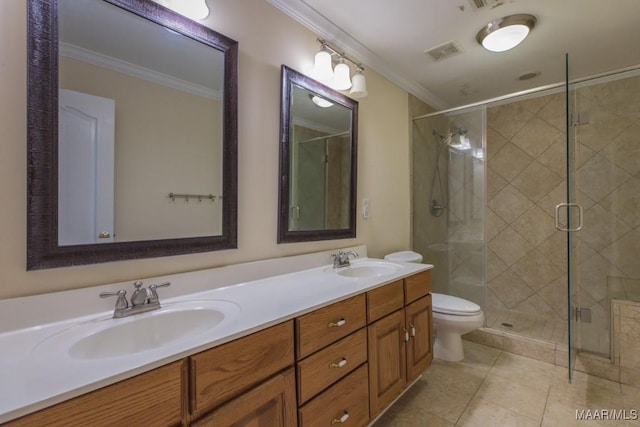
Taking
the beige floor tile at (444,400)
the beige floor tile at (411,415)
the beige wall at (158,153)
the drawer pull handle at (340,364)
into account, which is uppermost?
the beige wall at (158,153)

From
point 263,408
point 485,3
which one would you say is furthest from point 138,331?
point 485,3

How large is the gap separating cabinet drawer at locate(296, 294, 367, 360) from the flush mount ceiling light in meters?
1.82

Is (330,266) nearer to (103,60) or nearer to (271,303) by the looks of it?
(271,303)

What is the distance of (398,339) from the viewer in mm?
1518

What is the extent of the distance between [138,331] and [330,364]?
2.28ft

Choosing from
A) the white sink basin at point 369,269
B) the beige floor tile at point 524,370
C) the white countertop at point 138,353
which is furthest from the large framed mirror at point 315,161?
the beige floor tile at point 524,370

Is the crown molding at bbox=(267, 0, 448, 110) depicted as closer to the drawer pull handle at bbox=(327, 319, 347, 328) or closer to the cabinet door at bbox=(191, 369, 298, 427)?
the drawer pull handle at bbox=(327, 319, 347, 328)

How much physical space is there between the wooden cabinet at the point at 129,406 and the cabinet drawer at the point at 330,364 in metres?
0.43

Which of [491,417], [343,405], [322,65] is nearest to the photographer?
[343,405]

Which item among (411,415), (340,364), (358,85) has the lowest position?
(411,415)

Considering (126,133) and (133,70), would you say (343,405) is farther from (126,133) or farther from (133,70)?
(133,70)

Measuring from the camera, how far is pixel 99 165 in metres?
1.02

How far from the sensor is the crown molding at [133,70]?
97 cm

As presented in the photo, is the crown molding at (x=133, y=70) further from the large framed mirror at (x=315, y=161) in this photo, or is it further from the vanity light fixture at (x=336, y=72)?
the vanity light fixture at (x=336, y=72)
